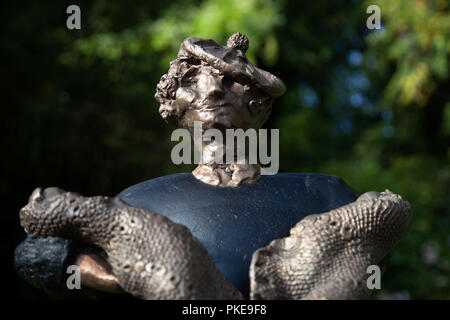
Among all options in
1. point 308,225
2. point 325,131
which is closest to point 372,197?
point 308,225

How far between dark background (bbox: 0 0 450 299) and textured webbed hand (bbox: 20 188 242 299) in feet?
12.6

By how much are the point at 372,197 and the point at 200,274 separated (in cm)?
71

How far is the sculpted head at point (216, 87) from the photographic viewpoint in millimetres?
2766

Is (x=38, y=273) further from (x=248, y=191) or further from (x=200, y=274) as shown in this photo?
(x=248, y=191)

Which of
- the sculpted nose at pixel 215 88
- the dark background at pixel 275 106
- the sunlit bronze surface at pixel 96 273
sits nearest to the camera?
the sunlit bronze surface at pixel 96 273

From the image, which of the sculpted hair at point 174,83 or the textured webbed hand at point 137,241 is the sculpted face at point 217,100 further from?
the textured webbed hand at point 137,241

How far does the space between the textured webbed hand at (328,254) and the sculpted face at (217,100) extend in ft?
1.73

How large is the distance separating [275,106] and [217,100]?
6923 mm

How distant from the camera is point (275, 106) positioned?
31.6ft

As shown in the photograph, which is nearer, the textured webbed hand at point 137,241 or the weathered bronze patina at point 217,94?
the textured webbed hand at point 137,241

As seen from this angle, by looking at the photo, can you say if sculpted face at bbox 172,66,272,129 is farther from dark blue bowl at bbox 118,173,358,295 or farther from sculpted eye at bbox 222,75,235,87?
dark blue bowl at bbox 118,173,358,295

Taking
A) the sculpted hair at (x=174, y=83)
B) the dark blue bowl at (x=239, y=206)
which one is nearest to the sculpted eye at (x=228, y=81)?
the sculpted hair at (x=174, y=83)

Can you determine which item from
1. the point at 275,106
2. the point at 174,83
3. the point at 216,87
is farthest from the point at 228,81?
the point at 275,106

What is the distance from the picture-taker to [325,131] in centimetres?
928
